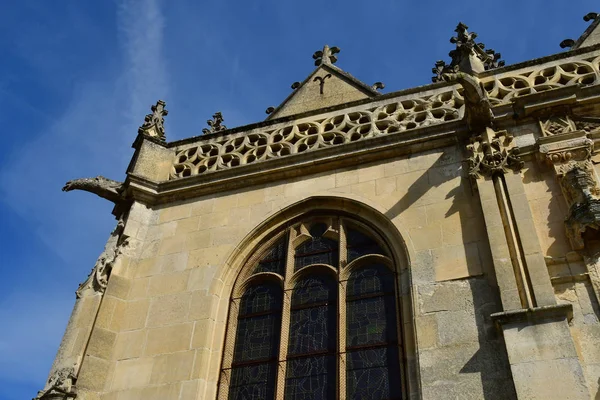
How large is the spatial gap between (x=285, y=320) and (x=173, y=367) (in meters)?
1.32

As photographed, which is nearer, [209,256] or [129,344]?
[129,344]

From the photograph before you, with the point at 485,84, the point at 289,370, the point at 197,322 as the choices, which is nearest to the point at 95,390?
the point at 197,322

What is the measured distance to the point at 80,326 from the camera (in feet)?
26.1

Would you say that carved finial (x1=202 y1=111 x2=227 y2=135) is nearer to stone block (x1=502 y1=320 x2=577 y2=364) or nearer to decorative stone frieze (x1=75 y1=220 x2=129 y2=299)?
decorative stone frieze (x1=75 y1=220 x2=129 y2=299)

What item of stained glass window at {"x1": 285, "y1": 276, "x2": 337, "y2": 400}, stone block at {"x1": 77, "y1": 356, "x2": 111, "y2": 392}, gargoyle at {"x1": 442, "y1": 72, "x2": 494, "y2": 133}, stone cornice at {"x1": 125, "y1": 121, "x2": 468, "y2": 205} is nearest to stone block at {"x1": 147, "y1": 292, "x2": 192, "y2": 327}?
stone block at {"x1": 77, "y1": 356, "x2": 111, "y2": 392}

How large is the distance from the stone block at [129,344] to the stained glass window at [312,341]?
174 cm

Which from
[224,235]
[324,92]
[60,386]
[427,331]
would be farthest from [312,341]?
[324,92]

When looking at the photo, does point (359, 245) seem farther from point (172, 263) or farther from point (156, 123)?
point (156, 123)

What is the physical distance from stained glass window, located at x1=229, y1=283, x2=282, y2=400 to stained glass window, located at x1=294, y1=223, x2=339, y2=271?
0.46 metres

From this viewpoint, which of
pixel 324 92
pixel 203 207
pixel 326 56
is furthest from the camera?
pixel 326 56

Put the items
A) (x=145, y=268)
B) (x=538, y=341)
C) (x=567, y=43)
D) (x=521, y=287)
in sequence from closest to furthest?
1. (x=538, y=341)
2. (x=521, y=287)
3. (x=145, y=268)
4. (x=567, y=43)

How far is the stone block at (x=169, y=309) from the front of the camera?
788 centimetres

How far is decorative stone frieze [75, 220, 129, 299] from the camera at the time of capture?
8352 millimetres

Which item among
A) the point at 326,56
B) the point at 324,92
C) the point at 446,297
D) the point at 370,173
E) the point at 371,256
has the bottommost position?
the point at 446,297
